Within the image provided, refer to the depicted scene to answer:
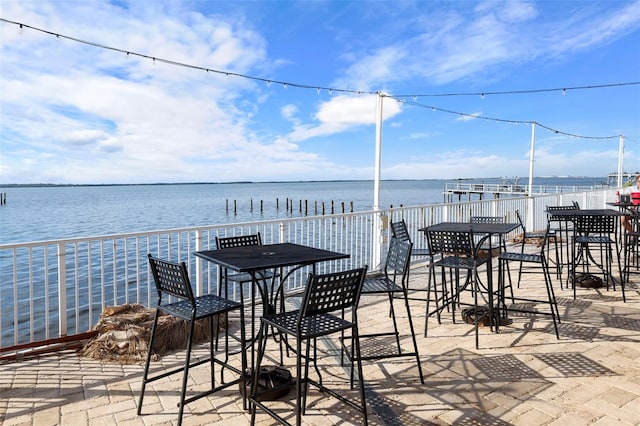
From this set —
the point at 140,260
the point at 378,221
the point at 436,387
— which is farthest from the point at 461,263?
the point at 140,260

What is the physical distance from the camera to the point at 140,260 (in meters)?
9.73

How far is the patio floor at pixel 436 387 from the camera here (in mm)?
2270

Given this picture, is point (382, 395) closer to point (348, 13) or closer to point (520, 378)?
point (520, 378)

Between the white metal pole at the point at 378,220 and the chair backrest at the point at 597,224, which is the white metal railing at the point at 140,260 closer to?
the white metal pole at the point at 378,220

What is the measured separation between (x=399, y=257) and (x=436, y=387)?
0.94 m

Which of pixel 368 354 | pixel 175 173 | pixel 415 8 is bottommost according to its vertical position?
pixel 368 354

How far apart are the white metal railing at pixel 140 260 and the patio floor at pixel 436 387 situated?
95 cm

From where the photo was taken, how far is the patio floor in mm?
2270

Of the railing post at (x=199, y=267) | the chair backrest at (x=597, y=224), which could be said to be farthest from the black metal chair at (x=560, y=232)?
the railing post at (x=199, y=267)

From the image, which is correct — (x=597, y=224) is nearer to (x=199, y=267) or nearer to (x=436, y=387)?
(x=436, y=387)

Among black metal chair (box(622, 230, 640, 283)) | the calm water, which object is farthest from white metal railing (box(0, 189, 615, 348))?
the calm water

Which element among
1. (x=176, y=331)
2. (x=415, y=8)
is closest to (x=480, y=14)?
(x=415, y=8)

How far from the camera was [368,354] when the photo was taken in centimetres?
323

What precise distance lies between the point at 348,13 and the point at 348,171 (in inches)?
892
